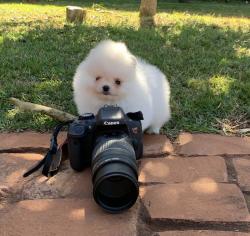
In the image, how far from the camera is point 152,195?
7.93ft

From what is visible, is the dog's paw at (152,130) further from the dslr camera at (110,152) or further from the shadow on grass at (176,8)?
the shadow on grass at (176,8)

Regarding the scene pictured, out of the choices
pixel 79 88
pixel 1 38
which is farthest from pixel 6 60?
pixel 79 88

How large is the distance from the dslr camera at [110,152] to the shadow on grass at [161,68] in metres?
0.84

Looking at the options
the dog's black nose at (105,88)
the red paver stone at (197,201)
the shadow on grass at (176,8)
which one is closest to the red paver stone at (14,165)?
the dog's black nose at (105,88)

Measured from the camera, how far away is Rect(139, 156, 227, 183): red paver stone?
2605mm

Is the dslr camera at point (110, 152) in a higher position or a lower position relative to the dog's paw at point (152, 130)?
higher

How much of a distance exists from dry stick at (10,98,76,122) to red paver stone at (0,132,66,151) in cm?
13

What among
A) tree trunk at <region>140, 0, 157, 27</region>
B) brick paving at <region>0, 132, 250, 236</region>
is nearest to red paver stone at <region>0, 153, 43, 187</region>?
brick paving at <region>0, 132, 250, 236</region>

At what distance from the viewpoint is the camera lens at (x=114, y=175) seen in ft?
6.85

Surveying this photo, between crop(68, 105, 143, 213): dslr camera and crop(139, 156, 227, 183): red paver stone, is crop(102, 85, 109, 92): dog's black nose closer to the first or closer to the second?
crop(68, 105, 143, 213): dslr camera

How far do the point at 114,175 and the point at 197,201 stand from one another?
0.53 meters

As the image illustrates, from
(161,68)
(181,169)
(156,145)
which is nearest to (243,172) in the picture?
(181,169)

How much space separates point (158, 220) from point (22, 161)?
0.94 meters

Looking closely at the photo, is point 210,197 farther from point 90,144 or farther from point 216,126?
point 216,126
